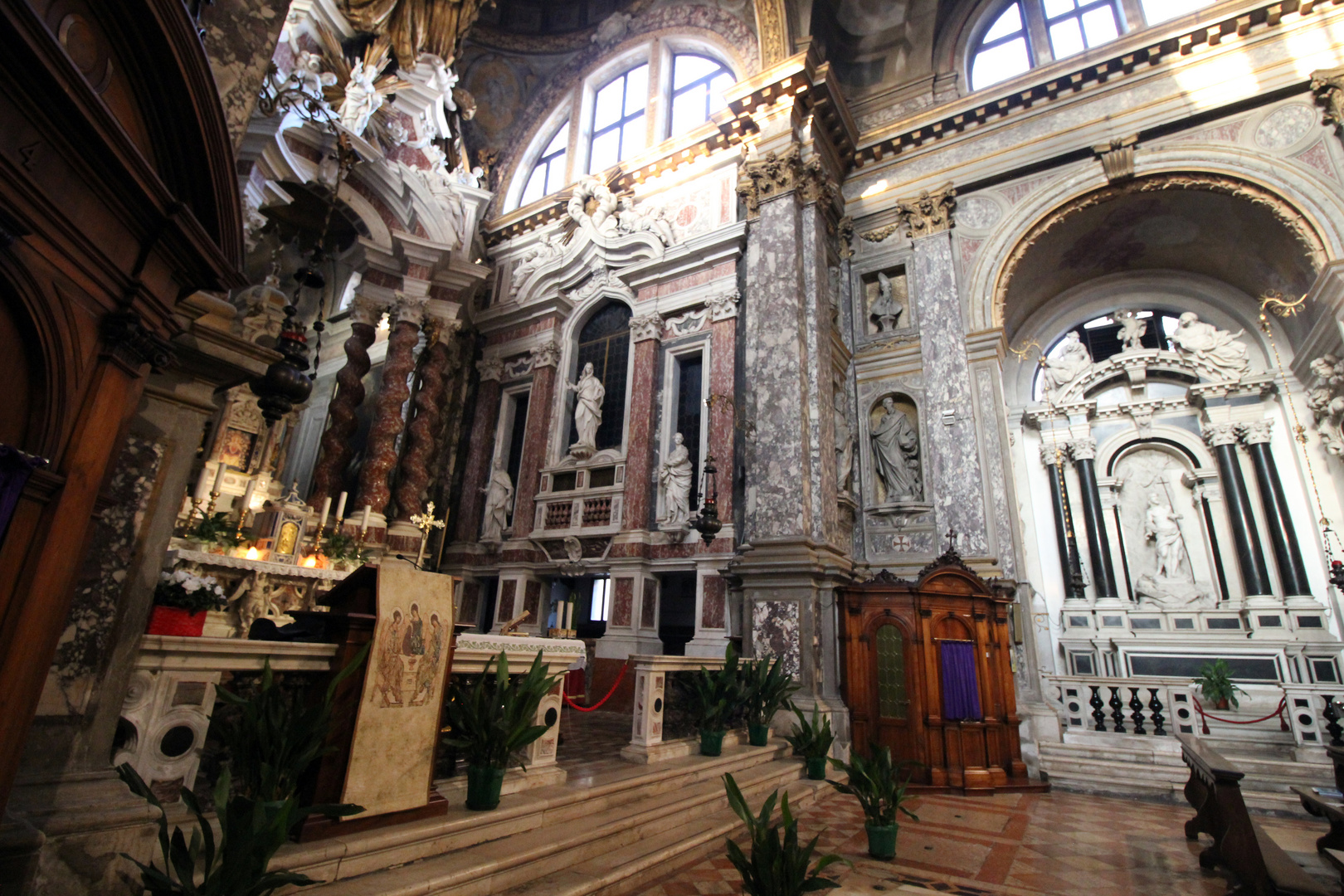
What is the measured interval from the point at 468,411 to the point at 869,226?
8.60m

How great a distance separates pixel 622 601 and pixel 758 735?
381 centimetres

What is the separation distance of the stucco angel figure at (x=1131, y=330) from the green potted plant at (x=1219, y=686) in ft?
18.5

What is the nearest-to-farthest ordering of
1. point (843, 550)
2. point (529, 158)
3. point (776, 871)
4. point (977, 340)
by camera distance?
point (776, 871) < point (843, 550) < point (977, 340) < point (529, 158)

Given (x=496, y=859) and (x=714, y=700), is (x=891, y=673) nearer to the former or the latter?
(x=714, y=700)

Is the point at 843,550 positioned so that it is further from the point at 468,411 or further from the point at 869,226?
the point at 468,411

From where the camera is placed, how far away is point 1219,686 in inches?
387

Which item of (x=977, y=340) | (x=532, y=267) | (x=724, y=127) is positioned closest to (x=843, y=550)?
(x=977, y=340)

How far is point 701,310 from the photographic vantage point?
11430 mm

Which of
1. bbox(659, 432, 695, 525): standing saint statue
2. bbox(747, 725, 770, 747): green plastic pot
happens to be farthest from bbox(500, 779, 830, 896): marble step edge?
bbox(659, 432, 695, 525): standing saint statue

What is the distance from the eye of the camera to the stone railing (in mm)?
5621

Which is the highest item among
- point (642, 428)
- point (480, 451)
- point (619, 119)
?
point (619, 119)

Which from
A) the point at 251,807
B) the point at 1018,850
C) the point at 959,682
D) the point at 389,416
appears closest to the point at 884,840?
the point at 1018,850

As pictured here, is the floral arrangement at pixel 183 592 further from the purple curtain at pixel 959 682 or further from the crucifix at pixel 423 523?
the crucifix at pixel 423 523

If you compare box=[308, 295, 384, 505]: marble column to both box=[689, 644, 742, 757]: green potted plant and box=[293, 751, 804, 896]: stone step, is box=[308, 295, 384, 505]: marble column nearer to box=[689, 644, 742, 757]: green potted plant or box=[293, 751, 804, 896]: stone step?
box=[689, 644, 742, 757]: green potted plant
